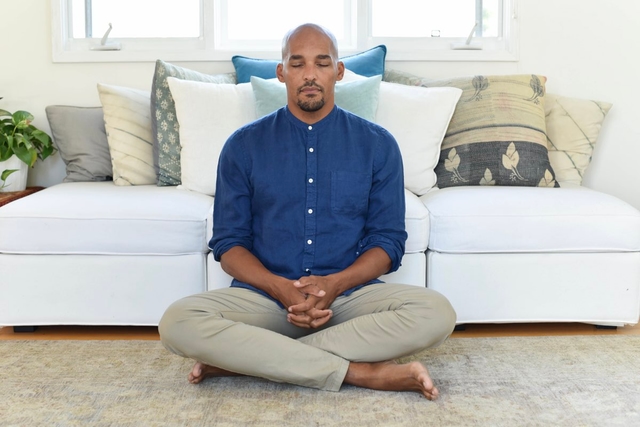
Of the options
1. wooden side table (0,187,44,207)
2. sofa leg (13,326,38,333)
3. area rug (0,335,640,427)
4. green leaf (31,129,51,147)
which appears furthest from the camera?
green leaf (31,129,51,147)

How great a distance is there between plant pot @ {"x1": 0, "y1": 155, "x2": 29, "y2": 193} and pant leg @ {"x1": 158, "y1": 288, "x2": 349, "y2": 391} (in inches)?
65.1

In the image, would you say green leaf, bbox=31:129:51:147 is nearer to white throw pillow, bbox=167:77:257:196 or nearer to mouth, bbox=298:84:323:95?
white throw pillow, bbox=167:77:257:196

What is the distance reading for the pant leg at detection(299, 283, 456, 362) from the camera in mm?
2193

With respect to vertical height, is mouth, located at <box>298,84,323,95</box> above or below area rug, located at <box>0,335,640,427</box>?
above

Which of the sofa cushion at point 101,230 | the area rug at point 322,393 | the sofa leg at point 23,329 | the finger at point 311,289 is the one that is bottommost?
the sofa leg at point 23,329

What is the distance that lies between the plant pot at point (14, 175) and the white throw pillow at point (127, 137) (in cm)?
48

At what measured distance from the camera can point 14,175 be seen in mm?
3541

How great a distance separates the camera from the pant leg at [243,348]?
2.14m

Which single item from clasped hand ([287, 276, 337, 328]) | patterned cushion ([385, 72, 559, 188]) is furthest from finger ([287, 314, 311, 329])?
patterned cushion ([385, 72, 559, 188])

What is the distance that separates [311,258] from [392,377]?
443 mm

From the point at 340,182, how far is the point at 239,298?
465 mm

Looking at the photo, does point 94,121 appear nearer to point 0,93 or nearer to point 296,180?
point 0,93

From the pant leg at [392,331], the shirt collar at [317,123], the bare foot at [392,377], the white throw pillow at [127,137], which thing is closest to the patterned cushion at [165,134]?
the white throw pillow at [127,137]

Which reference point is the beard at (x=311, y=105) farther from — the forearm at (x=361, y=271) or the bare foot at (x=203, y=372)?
the bare foot at (x=203, y=372)
